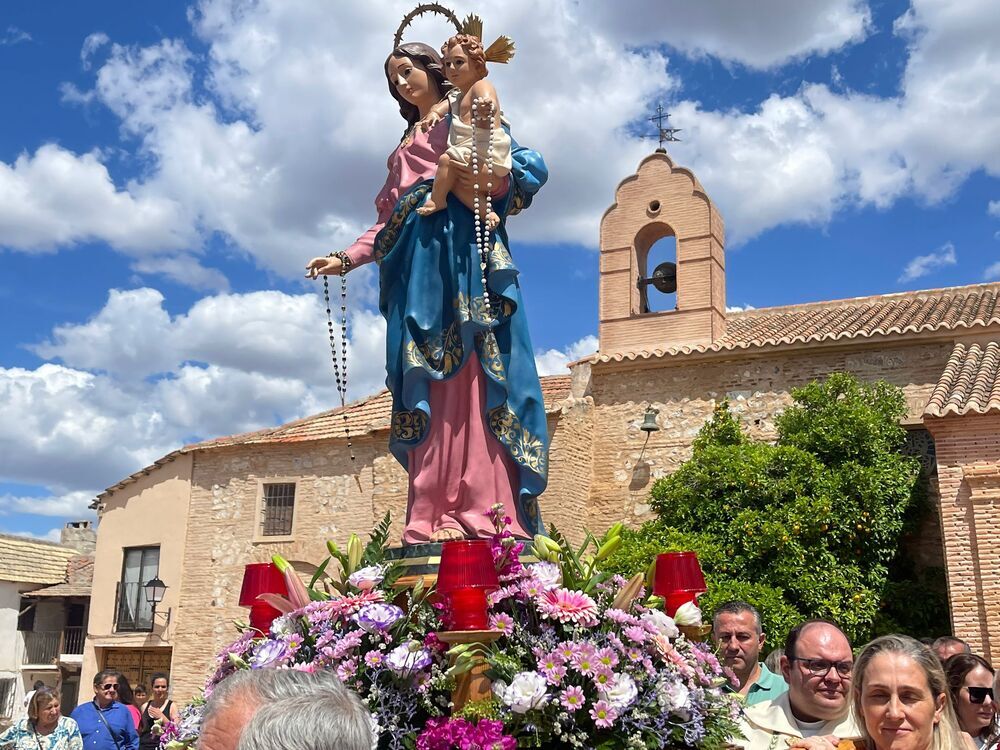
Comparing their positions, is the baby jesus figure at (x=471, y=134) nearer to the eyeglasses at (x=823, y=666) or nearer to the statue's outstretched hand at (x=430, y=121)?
the statue's outstretched hand at (x=430, y=121)

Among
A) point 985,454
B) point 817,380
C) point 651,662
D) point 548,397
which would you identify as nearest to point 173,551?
point 548,397

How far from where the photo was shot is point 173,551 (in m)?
19.8

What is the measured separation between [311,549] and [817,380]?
940 cm

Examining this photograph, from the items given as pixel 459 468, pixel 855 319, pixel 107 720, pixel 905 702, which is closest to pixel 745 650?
pixel 459 468

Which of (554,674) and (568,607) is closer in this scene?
(554,674)

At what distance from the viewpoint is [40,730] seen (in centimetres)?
602

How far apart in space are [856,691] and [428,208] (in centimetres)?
307

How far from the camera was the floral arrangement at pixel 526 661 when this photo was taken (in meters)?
3.21

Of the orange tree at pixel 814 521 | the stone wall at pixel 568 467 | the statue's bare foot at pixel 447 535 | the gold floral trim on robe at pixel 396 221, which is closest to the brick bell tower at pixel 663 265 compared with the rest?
the stone wall at pixel 568 467

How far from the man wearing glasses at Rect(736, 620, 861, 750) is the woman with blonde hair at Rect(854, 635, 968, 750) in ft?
2.58

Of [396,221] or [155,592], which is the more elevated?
[396,221]

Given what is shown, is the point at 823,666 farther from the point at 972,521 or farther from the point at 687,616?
the point at 972,521

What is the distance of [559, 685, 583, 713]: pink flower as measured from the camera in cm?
319

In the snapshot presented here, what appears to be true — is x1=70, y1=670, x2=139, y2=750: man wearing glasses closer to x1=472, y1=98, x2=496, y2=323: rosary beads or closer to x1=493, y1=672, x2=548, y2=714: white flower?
x1=472, y1=98, x2=496, y2=323: rosary beads
